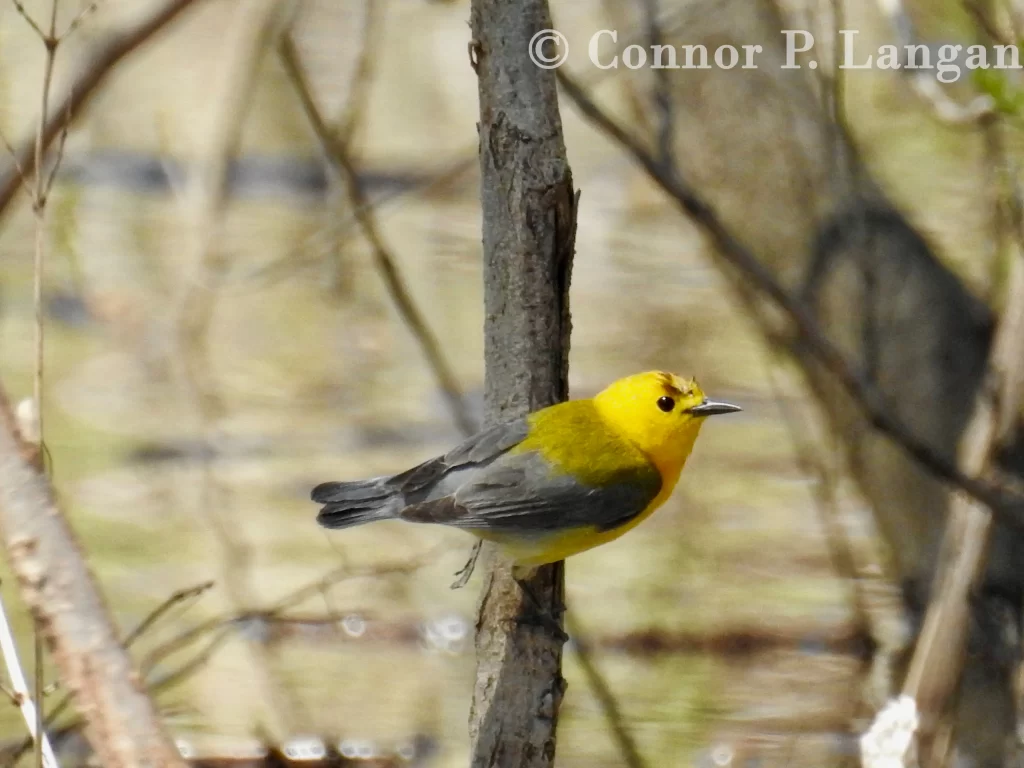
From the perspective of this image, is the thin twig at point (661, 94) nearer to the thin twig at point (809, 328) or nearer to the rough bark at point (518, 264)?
the thin twig at point (809, 328)

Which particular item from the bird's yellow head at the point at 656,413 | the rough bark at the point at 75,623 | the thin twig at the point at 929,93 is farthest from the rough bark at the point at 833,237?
the rough bark at the point at 75,623

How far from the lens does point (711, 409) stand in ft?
8.27

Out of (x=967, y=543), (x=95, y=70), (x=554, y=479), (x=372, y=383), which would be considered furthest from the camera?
(x=372, y=383)

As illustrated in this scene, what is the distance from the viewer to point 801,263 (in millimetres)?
3438

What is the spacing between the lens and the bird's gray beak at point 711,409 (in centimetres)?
250

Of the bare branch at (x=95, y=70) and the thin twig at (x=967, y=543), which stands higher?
the bare branch at (x=95, y=70)

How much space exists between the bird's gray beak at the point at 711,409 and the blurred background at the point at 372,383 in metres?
1.10

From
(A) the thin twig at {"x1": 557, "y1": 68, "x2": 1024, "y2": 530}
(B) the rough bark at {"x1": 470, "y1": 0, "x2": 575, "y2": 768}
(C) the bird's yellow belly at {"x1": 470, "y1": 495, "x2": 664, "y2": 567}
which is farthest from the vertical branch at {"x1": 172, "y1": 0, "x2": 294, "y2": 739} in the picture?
(C) the bird's yellow belly at {"x1": 470, "y1": 495, "x2": 664, "y2": 567}

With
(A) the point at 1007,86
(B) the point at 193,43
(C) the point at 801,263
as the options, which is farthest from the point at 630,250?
(A) the point at 1007,86

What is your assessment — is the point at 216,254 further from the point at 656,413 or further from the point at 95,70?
the point at 656,413

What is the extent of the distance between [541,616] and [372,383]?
4.26 m

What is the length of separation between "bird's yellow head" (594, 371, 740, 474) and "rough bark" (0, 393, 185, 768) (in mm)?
1176

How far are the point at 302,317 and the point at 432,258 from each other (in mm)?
779

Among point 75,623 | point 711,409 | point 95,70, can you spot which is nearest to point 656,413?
point 711,409
